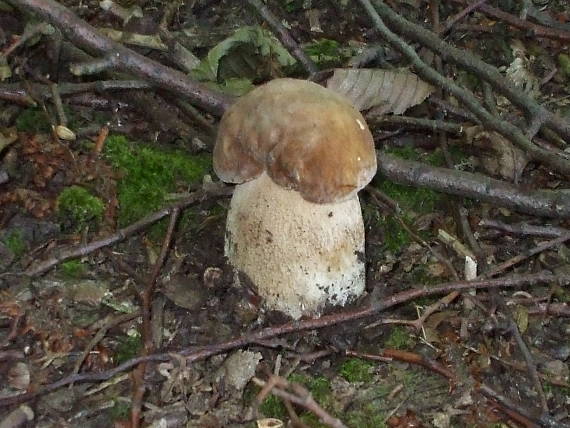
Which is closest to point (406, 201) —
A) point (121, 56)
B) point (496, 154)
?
point (496, 154)

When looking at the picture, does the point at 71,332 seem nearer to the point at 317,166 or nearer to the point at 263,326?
the point at 263,326

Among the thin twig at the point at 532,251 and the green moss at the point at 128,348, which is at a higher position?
the thin twig at the point at 532,251

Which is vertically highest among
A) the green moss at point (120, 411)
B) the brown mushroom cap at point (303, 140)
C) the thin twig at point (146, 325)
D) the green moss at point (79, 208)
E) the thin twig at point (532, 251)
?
the brown mushroom cap at point (303, 140)

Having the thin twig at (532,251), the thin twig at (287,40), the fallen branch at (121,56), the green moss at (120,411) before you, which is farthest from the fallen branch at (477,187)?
the green moss at (120,411)

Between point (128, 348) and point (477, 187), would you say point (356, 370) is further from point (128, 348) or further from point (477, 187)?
point (477, 187)

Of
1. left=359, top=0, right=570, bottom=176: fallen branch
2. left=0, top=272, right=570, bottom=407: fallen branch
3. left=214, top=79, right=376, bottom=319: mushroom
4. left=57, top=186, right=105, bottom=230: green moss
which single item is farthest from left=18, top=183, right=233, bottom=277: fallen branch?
left=359, top=0, right=570, bottom=176: fallen branch

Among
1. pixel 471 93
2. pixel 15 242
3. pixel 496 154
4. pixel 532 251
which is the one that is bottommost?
pixel 15 242

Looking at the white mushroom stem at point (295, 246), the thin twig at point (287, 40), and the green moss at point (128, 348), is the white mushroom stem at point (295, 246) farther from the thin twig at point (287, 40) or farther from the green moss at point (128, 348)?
the thin twig at point (287, 40)
